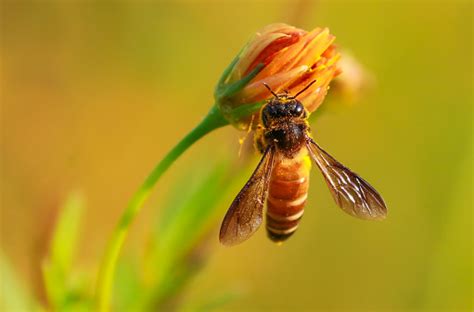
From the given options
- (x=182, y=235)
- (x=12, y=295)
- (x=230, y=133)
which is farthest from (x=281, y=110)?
(x=230, y=133)

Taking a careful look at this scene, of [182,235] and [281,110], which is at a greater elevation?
[281,110]

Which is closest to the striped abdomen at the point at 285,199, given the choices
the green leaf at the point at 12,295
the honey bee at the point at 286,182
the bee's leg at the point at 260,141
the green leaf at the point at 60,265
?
the honey bee at the point at 286,182

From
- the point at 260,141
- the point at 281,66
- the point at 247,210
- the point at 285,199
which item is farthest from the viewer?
the point at 260,141

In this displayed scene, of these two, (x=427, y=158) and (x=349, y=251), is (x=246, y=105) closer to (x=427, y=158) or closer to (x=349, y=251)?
(x=349, y=251)

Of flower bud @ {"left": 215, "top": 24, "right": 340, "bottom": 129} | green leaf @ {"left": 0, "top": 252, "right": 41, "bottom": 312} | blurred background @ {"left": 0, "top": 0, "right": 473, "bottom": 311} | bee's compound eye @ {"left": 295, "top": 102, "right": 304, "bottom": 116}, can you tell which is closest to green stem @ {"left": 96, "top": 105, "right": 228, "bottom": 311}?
flower bud @ {"left": 215, "top": 24, "right": 340, "bottom": 129}

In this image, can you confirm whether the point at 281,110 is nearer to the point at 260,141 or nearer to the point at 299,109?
the point at 299,109

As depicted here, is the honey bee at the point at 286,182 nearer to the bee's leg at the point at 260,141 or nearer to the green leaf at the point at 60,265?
the bee's leg at the point at 260,141
